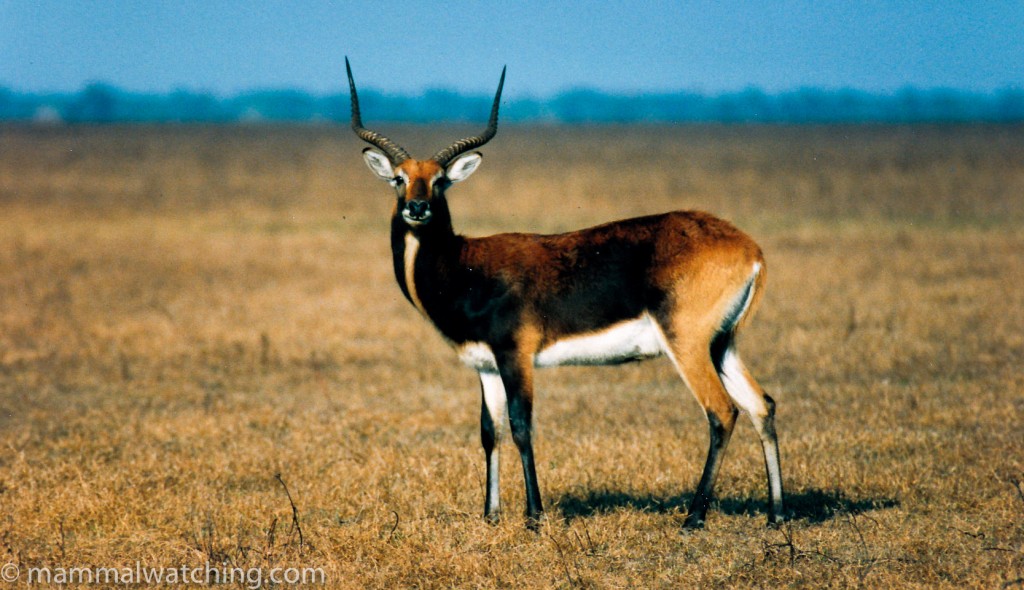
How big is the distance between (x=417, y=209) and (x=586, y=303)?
1.29 meters

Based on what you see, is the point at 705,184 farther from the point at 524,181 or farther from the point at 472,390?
the point at 472,390

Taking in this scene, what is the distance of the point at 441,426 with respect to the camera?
11.3 metres

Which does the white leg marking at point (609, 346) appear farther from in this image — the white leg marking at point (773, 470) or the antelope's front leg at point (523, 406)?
the white leg marking at point (773, 470)

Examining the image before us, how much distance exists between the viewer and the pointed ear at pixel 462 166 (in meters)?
8.40

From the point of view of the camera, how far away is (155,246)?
25.2 metres

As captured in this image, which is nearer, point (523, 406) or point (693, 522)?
point (523, 406)

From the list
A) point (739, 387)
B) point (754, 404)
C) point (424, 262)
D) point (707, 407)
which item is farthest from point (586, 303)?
point (754, 404)

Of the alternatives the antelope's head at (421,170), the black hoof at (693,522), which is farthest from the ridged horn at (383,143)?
the black hoof at (693,522)

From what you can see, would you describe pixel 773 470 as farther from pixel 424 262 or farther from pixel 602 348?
pixel 424 262

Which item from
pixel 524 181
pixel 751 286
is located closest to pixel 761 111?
pixel 524 181

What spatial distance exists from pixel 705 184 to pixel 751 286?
125 feet

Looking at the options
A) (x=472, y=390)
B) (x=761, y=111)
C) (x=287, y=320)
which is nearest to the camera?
(x=472, y=390)

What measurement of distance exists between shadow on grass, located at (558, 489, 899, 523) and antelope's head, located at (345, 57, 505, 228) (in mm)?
2353

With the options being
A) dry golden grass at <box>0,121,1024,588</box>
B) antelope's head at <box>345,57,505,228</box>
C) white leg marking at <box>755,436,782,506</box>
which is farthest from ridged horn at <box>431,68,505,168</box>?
white leg marking at <box>755,436,782,506</box>
